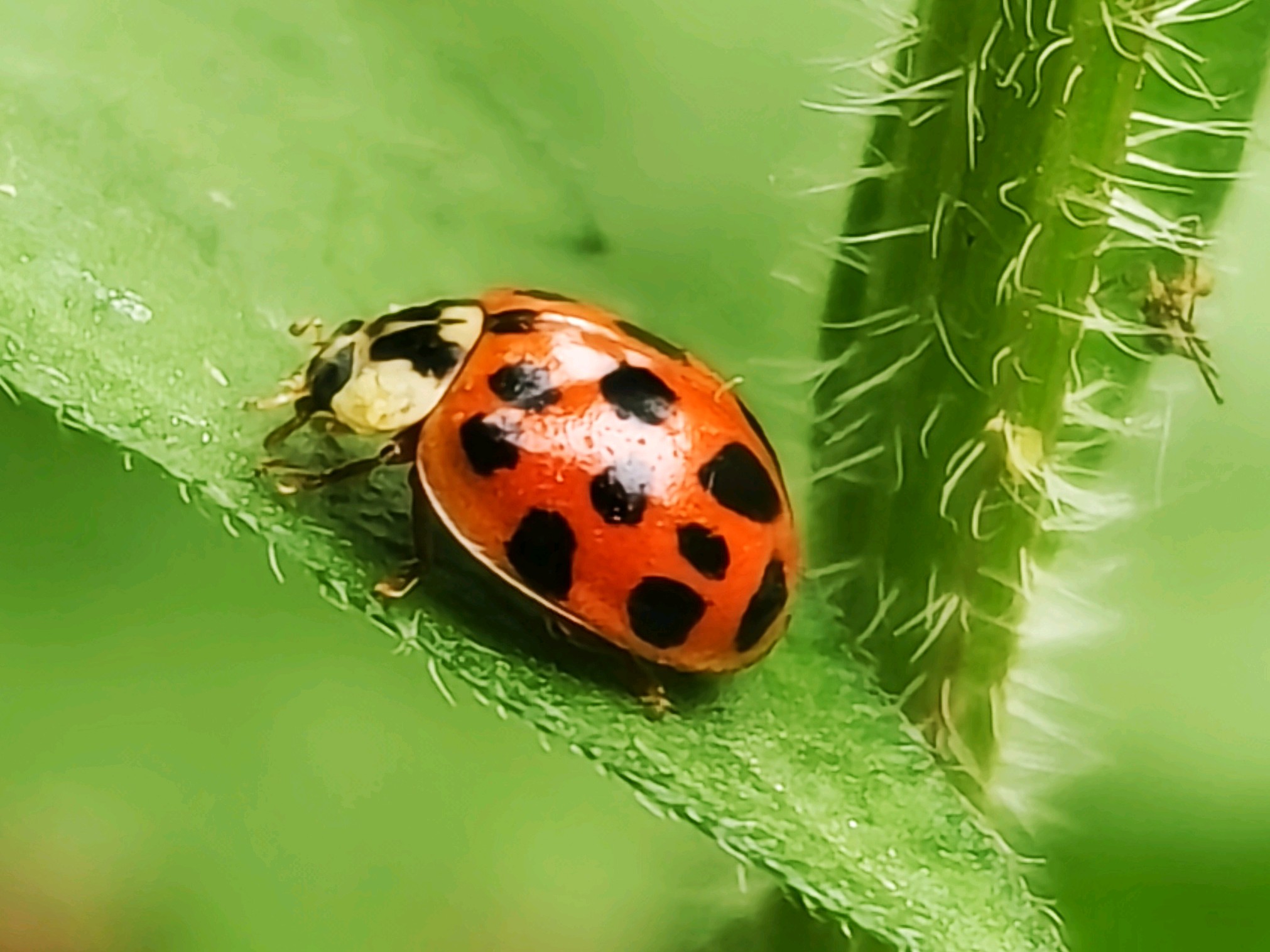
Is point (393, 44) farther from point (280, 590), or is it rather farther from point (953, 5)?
point (280, 590)

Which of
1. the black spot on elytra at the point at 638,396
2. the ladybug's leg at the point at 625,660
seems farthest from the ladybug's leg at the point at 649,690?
the black spot on elytra at the point at 638,396

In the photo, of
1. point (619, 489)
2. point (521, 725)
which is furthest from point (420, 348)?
point (521, 725)

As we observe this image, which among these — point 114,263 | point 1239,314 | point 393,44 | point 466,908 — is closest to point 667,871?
point 466,908

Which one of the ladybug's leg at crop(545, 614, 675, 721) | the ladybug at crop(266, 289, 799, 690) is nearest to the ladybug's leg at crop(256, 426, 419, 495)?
the ladybug at crop(266, 289, 799, 690)

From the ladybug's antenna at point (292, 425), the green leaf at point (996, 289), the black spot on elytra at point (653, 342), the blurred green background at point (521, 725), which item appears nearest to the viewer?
the green leaf at point (996, 289)

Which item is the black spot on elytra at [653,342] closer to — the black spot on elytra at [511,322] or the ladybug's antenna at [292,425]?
the black spot on elytra at [511,322]

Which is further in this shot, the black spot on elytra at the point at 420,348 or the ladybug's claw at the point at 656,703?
the black spot on elytra at the point at 420,348
